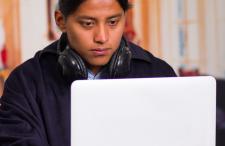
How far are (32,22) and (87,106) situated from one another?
143 centimetres

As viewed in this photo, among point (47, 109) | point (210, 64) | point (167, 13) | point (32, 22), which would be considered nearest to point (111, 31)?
point (47, 109)

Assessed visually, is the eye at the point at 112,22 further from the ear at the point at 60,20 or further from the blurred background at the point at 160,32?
the blurred background at the point at 160,32

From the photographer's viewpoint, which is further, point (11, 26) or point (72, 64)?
point (11, 26)

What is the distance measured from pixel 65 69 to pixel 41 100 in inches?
3.8

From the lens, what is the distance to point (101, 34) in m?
0.98

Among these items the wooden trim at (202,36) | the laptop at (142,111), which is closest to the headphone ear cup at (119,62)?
the laptop at (142,111)

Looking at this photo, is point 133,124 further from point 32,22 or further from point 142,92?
point 32,22

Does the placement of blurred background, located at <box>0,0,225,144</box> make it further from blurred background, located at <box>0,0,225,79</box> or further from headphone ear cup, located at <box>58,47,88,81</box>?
headphone ear cup, located at <box>58,47,88,81</box>

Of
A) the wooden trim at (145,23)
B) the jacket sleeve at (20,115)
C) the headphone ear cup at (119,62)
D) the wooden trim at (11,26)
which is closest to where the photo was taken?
→ the jacket sleeve at (20,115)

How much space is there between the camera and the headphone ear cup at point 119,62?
1.08 metres

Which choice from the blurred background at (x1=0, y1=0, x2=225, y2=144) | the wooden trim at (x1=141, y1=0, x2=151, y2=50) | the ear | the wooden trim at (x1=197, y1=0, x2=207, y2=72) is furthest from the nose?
the wooden trim at (x1=197, y1=0, x2=207, y2=72)

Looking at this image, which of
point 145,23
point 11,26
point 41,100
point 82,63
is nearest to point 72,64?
point 82,63

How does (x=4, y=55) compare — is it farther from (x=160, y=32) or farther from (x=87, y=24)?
(x=87, y=24)

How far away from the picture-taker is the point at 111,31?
101 centimetres
